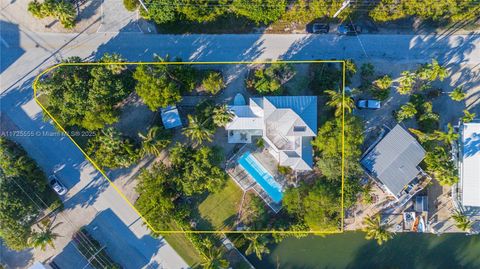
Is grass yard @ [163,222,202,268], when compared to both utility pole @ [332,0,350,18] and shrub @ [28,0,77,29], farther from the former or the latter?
utility pole @ [332,0,350,18]

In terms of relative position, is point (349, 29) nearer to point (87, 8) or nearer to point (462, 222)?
point (462, 222)

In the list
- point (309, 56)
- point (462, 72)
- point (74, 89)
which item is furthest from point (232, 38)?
point (462, 72)

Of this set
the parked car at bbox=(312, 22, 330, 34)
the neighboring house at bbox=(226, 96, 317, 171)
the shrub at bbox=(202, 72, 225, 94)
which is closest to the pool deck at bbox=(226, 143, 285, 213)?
the neighboring house at bbox=(226, 96, 317, 171)

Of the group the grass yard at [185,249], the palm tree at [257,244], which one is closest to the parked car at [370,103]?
the palm tree at [257,244]

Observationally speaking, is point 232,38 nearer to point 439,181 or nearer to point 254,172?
point 254,172

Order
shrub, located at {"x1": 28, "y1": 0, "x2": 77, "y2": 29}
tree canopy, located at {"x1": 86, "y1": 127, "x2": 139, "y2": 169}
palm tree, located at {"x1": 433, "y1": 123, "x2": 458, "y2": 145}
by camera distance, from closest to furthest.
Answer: tree canopy, located at {"x1": 86, "y1": 127, "x2": 139, "y2": 169} → shrub, located at {"x1": 28, "y1": 0, "x2": 77, "y2": 29} → palm tree, located at {"x1": 433, "y1": 123, "x2": 458, "y2": 145}

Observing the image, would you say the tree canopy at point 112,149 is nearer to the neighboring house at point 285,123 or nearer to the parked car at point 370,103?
the neighboring house at point 285,123
